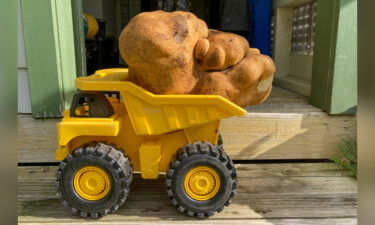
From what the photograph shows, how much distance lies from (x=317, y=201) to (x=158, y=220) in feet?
2.70

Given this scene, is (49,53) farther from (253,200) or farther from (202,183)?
(253,200)

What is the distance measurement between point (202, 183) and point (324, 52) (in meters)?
1.35

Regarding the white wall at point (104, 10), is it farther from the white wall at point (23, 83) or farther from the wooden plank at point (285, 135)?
the wooden plank at point (285, 135)

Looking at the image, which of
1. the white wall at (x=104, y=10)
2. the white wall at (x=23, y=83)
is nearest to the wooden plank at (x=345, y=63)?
the white wall at (x=23, y=83)

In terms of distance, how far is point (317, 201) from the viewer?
1.62 meters

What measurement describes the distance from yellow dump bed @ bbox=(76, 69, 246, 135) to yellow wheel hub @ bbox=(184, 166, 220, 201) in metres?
0.23

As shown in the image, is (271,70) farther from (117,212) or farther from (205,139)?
(117,212)

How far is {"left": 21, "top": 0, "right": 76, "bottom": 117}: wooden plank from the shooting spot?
187 centimetres

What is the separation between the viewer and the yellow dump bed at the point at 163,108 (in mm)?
1396

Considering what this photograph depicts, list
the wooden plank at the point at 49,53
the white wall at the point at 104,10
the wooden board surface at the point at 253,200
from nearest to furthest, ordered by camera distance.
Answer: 1. the wooden board surface at the point at 253,200
2. the wooden plank at the point at 49,53
3. the white wall at the point at 104,10

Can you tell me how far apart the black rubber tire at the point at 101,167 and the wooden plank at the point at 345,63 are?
144 cm

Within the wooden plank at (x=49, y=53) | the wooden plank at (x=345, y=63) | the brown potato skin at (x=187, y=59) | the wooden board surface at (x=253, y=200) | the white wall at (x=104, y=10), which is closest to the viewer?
the brown potato skin at (x=187, y=59)

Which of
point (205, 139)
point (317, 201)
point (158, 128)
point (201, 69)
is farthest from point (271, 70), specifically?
point (317, 201)

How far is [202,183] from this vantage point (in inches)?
57.9
